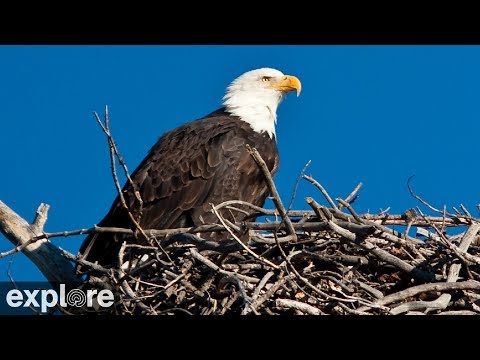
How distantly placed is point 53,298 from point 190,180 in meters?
1.49

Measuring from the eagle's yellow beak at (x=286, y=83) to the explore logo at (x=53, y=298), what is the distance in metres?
2.82

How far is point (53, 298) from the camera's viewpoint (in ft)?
20.9

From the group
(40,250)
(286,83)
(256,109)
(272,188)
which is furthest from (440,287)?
(286,83)

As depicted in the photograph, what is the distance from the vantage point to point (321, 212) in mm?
5531

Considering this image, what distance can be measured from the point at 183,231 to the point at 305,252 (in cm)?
75

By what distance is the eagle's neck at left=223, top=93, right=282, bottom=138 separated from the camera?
316 inches

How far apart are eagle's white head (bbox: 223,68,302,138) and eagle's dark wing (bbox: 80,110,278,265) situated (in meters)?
0.57

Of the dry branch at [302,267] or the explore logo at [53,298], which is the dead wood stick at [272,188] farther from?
the explore logo at [53,298]

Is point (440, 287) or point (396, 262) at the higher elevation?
point (396, 262)

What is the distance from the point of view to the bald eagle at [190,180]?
7.22 metres

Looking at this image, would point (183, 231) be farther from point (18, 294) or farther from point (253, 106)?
point (253, 106)

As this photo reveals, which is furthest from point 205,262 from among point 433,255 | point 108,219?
point 108,219

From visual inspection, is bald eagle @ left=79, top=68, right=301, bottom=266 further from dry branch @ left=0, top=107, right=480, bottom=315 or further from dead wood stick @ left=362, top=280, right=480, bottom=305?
dead wood stick @ left=362, top=280, right=480, bottom=305

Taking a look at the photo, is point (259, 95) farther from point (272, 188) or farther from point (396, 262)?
point (272, 188)
